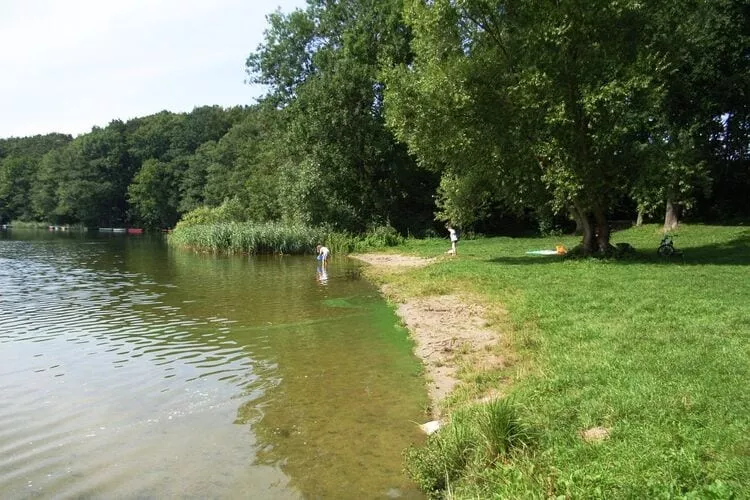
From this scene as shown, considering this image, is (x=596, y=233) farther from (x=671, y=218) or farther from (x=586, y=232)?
(x=671, y=218)

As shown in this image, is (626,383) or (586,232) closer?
(626,383)

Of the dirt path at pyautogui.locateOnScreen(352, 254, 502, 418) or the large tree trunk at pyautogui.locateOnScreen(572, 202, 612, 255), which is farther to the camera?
the large tree trunk at pyautogui.locateOnScreen(572, 202, 612, 255)

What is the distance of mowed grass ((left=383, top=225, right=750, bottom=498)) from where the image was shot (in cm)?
479

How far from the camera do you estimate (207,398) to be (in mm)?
8641

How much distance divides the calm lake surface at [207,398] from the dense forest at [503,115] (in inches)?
348

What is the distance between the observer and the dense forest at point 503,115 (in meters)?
19.5

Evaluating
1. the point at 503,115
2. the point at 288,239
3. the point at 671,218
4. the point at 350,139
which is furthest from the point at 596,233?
the point at 350,139

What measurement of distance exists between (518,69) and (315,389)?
16822 millimetres

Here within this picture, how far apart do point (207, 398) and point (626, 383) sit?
20.2ft

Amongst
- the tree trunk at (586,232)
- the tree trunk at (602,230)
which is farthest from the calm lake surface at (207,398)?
the tree trunk at (602,230)

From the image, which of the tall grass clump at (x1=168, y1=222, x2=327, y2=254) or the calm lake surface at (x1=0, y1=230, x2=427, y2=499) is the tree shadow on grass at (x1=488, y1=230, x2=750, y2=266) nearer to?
the calm lake surface at (x1=0, y1=230, x2=427, y2=499)

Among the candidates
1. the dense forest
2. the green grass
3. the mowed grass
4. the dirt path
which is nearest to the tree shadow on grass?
the dense forest

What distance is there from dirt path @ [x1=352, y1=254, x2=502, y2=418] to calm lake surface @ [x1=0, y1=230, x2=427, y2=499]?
332 mm

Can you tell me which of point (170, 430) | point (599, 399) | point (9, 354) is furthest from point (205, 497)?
point (9, 354)
